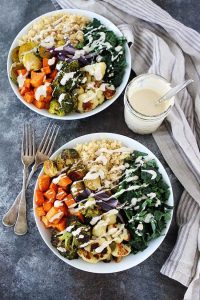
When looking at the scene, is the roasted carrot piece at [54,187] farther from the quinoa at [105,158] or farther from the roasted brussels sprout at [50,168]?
the quinoa at [105,158]

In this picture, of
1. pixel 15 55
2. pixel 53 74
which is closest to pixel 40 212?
pixel 53 74

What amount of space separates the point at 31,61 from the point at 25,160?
15.3 inches

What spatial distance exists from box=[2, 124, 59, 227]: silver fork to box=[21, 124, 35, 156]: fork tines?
34mm

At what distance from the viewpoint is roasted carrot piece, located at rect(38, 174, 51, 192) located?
1.76 meters

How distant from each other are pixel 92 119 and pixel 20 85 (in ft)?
1.06

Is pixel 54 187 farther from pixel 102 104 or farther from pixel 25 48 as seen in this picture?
pixel 25 48

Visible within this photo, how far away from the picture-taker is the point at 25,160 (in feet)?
6.22

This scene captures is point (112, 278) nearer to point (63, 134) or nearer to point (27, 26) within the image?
point (63, 134)

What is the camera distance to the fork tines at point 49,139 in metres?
1.90

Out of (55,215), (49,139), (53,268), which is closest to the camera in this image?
(55,215)

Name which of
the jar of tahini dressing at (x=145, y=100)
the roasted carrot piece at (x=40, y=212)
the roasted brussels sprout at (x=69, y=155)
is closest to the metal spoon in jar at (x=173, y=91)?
the jar of tahini dressing at (x=145, y=100)

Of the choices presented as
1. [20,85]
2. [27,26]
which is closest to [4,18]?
[27,26]

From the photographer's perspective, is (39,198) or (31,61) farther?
(31,61)

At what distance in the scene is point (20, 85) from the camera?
6.19 feet
